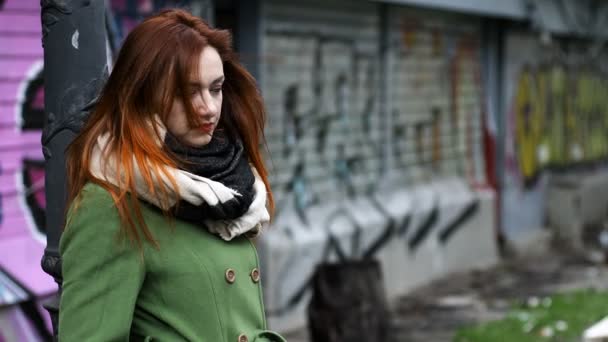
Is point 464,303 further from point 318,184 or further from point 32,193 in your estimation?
point 32,193

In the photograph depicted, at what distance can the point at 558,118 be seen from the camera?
16.5m

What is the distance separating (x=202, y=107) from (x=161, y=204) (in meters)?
0.25

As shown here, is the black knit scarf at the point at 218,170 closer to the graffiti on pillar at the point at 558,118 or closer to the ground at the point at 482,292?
the ground at the point at 482,292

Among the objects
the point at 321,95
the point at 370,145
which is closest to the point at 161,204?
the point at 321,95

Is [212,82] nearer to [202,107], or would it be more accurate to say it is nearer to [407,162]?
[202,107]

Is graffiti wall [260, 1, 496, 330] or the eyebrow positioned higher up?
the eyebrow

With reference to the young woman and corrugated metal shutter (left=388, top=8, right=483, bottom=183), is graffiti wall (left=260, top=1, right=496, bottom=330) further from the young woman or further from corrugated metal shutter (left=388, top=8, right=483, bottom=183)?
the young woman

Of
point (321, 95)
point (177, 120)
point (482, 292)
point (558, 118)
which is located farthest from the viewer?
point (558, 118)

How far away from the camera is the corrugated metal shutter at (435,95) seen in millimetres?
11469

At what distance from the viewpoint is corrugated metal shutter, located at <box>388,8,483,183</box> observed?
11.5 meters

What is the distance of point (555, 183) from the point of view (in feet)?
49.2

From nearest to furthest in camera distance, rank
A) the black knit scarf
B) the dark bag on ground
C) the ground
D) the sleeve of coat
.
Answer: the sleeve of coat
the black knit scarf
the dark bag on ground
the ground

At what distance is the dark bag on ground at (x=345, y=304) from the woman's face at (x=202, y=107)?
15.3 ft

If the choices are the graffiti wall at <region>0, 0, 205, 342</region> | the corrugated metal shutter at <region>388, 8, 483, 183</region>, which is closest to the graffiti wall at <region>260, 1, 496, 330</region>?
the corrugated metal shutter at <region>388, 8, 483, 183</region>
